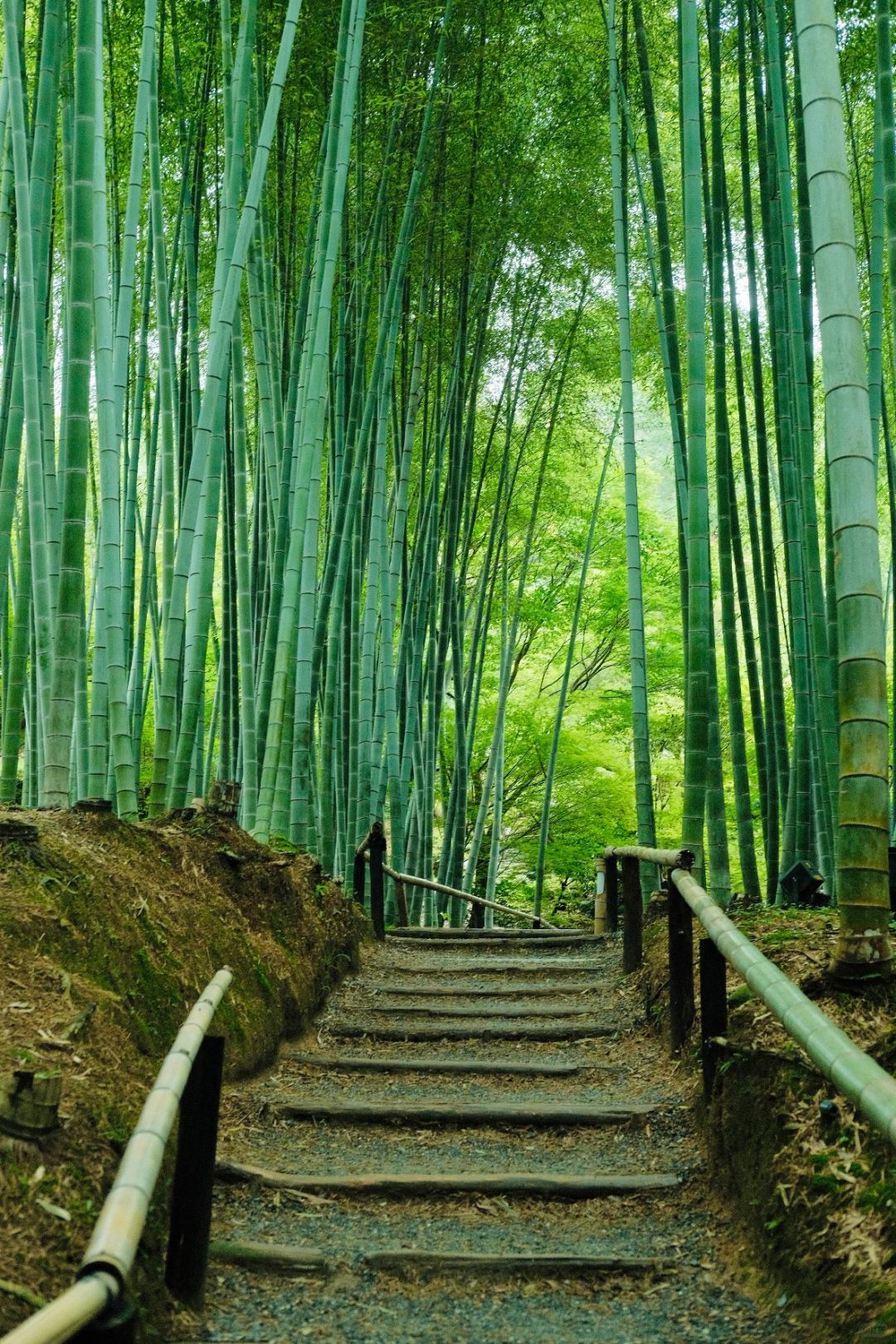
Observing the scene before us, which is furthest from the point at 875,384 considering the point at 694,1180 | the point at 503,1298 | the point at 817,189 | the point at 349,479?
the point at 503,1298

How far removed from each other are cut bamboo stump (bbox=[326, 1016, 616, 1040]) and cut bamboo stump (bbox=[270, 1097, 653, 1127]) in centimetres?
73

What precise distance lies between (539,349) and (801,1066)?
741cm

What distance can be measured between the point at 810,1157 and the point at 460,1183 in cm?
69

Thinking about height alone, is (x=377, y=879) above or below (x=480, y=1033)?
above

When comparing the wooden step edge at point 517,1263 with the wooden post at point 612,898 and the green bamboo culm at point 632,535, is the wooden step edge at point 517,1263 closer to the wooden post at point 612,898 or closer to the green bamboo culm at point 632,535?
the green bamboo culm at point 632,535

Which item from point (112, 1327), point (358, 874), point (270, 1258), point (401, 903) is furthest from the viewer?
point (401, 903)

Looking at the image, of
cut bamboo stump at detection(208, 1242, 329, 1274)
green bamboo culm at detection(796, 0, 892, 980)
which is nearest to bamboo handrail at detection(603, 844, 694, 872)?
green bamboo culm at detection(796, 0, 892, 980)

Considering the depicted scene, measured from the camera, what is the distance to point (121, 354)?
313 centimetres

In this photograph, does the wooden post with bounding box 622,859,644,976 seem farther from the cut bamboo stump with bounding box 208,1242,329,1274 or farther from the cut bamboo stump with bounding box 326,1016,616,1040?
the cut bamboo stump with bounding box 208,1242,329,1274

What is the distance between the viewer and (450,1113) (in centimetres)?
253

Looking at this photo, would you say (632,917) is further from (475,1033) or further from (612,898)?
(612,898)

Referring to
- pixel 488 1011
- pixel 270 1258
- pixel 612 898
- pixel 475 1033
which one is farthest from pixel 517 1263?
pixel 612 898

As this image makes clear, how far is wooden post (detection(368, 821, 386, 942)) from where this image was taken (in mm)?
4977

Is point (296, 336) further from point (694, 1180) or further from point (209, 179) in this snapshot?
point (694, 1180)
